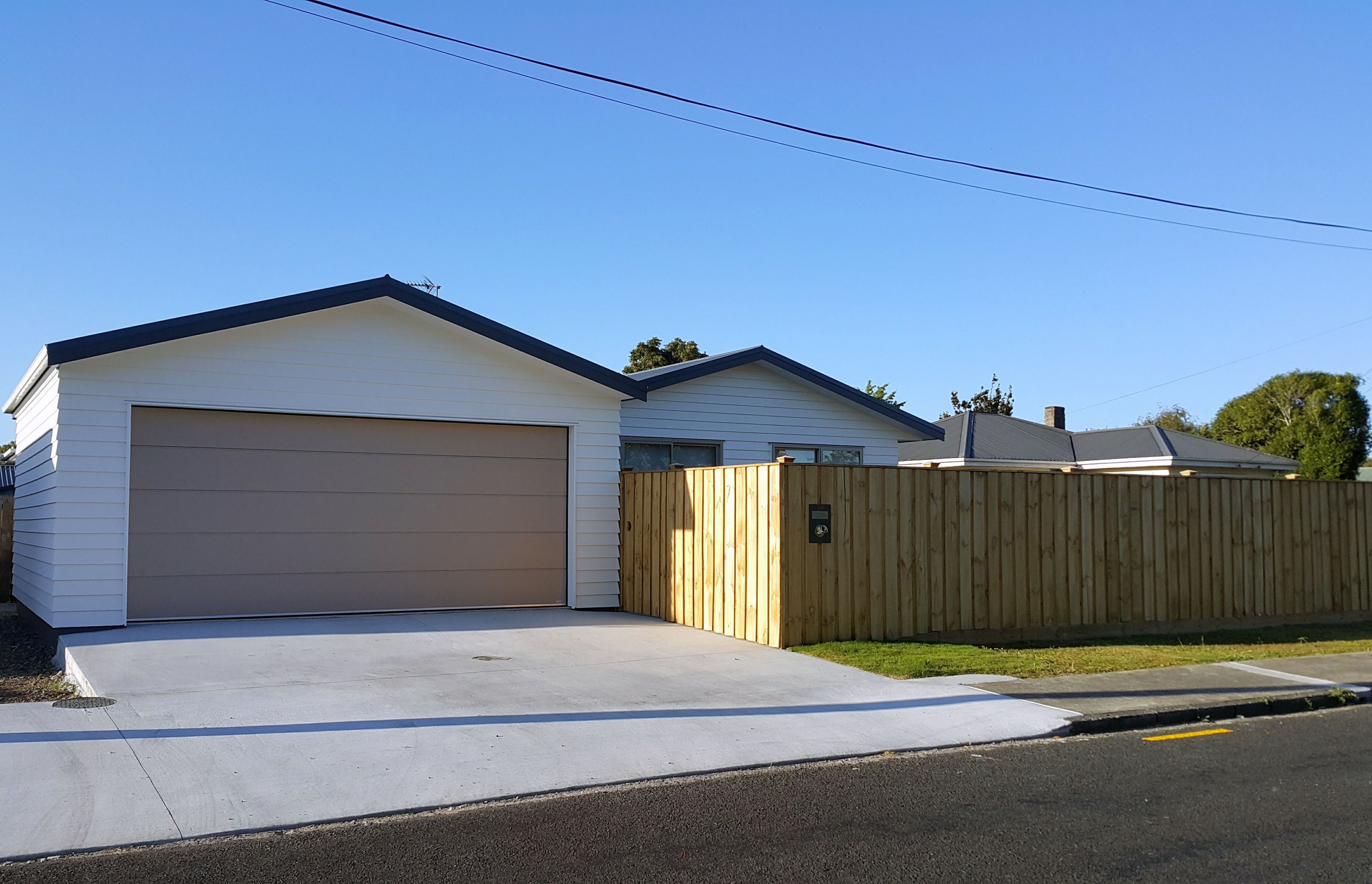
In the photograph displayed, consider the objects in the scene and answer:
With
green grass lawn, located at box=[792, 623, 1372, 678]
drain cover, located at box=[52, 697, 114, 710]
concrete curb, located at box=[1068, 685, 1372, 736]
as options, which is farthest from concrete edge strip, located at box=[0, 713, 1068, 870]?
green grass lawn, located at box=[792, 623, 1372, 678]

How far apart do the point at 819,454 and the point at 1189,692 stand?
10.0 meters

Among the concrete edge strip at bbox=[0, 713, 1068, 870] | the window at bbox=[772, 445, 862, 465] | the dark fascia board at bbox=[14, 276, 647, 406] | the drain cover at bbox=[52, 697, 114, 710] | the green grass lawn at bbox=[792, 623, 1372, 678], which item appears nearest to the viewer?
the concrete edge strip at bbox=[0, 713, 1068, 870]

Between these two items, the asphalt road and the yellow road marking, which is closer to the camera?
the asphalt road

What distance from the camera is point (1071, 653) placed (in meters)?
12.2

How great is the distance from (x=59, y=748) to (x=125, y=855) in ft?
7.37

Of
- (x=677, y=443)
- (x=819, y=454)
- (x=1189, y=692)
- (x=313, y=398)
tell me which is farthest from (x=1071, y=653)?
(x=313, y=398)

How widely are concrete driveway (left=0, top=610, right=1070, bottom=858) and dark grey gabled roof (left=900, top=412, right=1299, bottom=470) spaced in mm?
17122

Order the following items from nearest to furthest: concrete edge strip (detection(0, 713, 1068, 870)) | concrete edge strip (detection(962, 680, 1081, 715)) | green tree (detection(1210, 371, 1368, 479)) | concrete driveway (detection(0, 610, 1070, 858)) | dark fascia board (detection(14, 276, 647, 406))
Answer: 1. concrete edge strip (detection(0, 713, 1068, 870))
2. concrete driveway (detection(0, 610, 1070, 858))
3. concrete edge strip (detection(962, 680, 1081, 715))
4. dark fascia board (detection(14, 276, 647, 406))
5. green tree (detection(1210, 371, 1368, 479))

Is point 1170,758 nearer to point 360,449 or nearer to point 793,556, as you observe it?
point 793,556

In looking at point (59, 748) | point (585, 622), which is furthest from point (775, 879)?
point (585, 622)

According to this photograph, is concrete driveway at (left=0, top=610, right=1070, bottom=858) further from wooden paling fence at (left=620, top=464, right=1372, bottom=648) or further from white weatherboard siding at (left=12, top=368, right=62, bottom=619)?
white weatherboard siding at (left=12, top=368, right=62, bottom=619)

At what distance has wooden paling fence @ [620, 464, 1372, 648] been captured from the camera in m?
12.1

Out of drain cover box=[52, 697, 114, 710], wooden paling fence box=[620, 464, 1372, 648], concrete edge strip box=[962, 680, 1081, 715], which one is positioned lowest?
concrete edge strip box=[962, 680, 1081, 715]

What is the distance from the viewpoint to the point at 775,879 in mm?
4969
